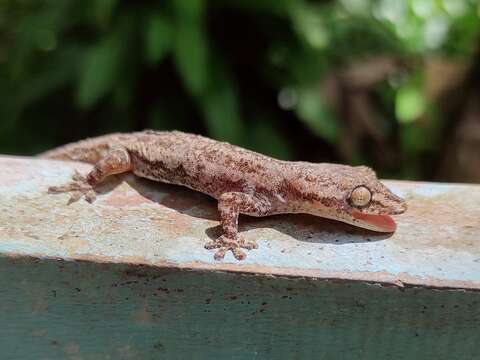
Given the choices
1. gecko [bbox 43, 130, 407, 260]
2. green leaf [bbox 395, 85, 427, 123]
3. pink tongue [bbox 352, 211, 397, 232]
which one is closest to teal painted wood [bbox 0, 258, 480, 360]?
gecko [bbox 43, 130, 407, 260]

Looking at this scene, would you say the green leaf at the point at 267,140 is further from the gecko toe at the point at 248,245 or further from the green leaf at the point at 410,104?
the gecko toe at the point at 248,245

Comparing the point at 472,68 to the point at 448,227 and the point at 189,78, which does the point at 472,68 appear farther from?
the point at 448,227

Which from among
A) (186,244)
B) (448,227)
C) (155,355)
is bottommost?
(155,355)

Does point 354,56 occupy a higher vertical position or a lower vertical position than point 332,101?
higher

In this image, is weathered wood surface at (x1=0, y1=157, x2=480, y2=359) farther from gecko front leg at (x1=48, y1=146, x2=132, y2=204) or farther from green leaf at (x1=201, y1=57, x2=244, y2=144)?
green leaf at (x1=201, y1=57, x2=244, y2=144)

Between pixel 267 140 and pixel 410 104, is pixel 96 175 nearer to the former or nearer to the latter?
pixel 267 140

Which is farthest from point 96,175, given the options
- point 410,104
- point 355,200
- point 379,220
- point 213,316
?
point 410,104

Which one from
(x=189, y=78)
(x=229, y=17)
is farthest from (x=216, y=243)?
(x=229, y=17)
